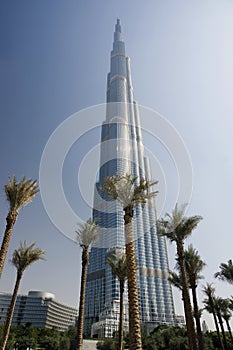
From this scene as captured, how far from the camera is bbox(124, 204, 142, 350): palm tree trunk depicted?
1325 centimetres

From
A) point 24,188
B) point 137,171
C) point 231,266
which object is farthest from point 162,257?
point 24,188

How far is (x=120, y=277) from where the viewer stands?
27.6m

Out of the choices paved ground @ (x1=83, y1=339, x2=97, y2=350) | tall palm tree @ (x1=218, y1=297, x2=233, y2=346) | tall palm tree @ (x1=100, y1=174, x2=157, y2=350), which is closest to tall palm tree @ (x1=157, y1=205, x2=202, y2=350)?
tall palm tree @ (x1=100, y1=174, x2=157, y2=350)

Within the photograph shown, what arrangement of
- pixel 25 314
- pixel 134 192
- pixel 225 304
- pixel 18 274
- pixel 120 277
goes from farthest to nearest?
1. pixel 25 314
2. pixel 225 304
3. pixel 120 277
4. pixel 18 274
5. pixel 134 192

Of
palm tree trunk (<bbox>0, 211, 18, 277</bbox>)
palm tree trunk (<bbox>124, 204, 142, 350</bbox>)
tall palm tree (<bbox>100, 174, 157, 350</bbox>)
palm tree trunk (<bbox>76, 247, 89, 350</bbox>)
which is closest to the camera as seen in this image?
palm tree trunk (<bbox>124, 204, 142, 350</bbox>)

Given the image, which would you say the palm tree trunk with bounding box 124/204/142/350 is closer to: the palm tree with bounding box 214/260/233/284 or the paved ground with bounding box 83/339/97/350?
the palm tree with bounding box 214/260/233/284

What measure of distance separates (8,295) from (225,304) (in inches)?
6523

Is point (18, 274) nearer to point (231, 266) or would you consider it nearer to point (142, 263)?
point (231, 266)

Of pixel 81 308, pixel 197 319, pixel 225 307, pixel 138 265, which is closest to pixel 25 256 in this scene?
pixel 81 308

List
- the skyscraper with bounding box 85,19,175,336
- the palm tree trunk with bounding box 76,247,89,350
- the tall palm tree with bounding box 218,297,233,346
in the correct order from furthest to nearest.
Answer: the skyscraper with bounding box 85,19,175,336 → the tall palm tree with bounding box 218,297,233,346 → the palm tree trunk with bounding box 76,247,89,350

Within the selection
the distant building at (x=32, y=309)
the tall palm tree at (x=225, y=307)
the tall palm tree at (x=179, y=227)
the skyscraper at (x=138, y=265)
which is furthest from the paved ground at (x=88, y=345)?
the distant building at (x=32, y=309)

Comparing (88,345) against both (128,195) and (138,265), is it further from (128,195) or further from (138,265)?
(138,265)

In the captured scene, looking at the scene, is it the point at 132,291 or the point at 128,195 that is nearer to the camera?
the point at 132,291

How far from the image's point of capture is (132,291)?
14.5 meters
